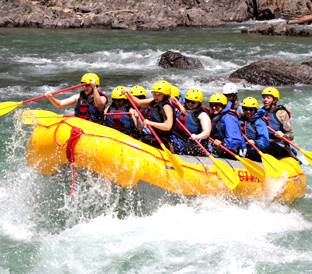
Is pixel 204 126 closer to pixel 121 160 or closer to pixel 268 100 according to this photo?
pixel 121 160

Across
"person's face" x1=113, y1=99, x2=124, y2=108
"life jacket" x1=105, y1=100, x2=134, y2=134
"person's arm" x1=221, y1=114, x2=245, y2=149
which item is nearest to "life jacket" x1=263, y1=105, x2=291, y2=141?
"person's arm" x1=221, y1=114, x2=245, y2=149

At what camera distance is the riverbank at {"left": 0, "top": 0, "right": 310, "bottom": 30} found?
25.4 m

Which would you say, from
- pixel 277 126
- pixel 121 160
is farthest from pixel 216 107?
pixel 121 160

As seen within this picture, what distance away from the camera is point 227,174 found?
511cm

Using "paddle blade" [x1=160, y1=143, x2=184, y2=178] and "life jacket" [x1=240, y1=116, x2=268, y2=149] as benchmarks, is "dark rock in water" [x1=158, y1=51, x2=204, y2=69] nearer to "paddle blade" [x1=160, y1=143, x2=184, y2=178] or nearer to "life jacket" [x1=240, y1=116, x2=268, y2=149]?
"life jacket" [x1=240, y1=116, x2=268, y2=149]

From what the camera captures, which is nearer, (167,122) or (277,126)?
(167,122)

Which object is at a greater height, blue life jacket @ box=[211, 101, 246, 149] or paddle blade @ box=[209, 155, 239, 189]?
blue life jacket @ box=[211, 101, 246, 149]

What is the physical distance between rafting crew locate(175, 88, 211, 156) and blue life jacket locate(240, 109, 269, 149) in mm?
665

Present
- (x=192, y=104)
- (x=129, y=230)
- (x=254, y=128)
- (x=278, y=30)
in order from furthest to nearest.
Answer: (x=278, y=30) < (x=254, y=128) < (x=192, y=104) < (x=129, y=230)

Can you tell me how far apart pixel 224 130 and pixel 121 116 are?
130 cm

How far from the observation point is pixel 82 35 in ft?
72.8

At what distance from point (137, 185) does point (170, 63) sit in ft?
32.7

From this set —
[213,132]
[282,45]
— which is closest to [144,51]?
[282,45]

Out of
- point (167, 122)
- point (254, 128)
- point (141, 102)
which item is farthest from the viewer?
point (254, 128)
